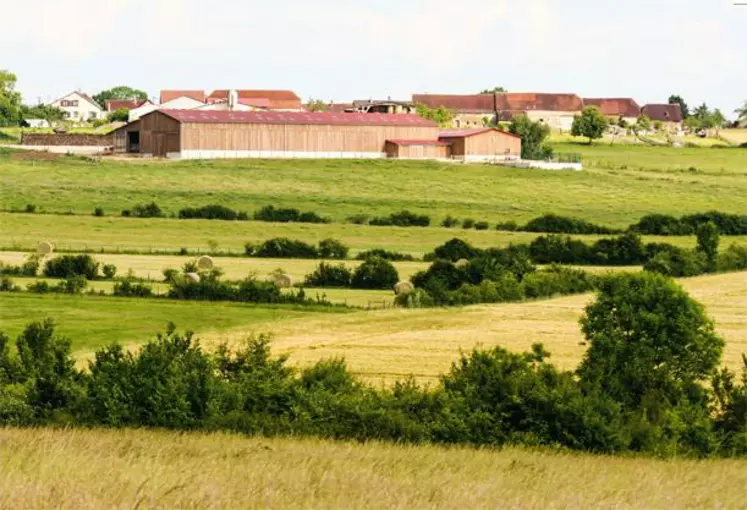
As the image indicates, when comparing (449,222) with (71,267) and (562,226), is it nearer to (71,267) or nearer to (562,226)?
(562,226)

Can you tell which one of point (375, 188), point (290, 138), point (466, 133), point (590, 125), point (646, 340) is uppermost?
point (590, 125)

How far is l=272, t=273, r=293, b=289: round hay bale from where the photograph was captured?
154 feet

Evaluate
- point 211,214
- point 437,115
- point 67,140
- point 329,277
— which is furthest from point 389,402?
point 437,115

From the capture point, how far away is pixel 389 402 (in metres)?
21.2

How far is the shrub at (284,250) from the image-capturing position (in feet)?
190

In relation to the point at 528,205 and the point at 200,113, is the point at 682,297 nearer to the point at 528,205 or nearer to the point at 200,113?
the point at 528,205

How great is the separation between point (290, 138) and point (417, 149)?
32.2 feet

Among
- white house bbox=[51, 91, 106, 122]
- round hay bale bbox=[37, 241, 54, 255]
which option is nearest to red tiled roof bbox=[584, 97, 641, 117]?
white house bbox=[51, 91, 106, 122]

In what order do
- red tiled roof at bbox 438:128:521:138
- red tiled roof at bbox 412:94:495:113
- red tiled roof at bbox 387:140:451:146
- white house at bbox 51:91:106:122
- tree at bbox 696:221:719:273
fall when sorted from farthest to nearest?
red tiled roof at bbox 412:94:495:113
white house at bbox 51:91:106:122
red tiled roof at bbox 438:128:521:138
red tiled roof at bbox 387:140:451:146
tree at bbox 696:221:719:273

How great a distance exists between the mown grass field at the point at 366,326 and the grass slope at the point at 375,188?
34.6m

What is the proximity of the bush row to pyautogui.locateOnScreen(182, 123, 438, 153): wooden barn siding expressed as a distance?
85809 millimetres

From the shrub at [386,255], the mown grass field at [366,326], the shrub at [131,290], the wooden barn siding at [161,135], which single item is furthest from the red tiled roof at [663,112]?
the shrub at [131,290]

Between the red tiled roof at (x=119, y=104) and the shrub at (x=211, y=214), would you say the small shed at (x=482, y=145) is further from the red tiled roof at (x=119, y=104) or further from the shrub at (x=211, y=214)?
the red tiled roof at (x=119, y=104)

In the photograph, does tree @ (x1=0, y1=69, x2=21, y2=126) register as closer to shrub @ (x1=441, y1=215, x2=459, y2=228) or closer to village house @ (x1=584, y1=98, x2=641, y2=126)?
shrub @ (x1=441, y1=215, x2=459, y2=228)
